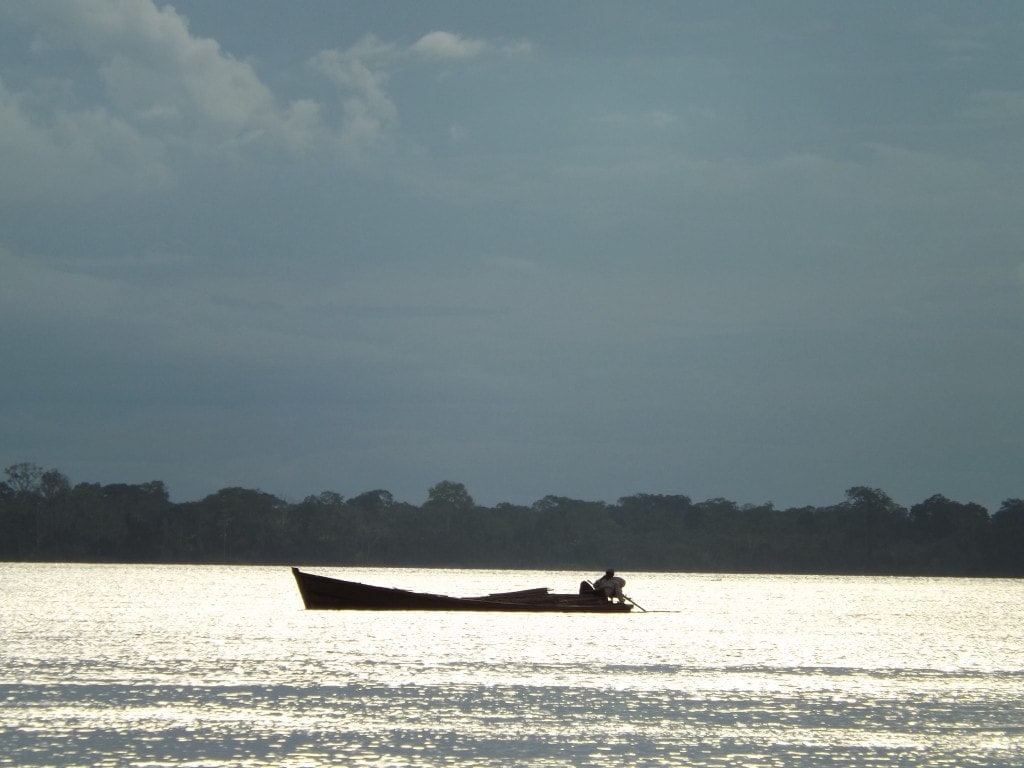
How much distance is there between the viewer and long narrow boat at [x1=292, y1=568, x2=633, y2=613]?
7069cm

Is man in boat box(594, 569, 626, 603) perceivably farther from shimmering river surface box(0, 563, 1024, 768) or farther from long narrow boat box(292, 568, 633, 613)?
shimmering river surface box(0, 563, 1024, 768)

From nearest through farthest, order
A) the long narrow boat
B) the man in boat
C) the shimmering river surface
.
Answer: the shimmering river surface → the long narrow boat → the man in boat

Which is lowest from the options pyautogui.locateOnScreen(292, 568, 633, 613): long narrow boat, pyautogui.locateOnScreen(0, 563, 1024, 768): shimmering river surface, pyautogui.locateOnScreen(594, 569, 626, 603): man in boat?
pyautogui.locateOnScreen(0, 563, 1024, 768): shimmering river surface

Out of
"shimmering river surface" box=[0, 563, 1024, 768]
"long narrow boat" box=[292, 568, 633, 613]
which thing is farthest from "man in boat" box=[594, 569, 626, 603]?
"shimmering river surface" box=[0, 563, 1024, 768]

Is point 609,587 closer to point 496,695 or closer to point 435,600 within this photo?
point 435,600

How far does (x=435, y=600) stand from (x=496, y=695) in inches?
1182

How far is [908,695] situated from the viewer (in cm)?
4438

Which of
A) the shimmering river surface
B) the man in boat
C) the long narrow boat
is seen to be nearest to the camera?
the shimmering river surface

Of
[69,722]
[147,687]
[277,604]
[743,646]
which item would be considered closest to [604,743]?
[69,722]

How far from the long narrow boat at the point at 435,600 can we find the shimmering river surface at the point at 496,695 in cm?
161

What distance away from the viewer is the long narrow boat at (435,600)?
70688 mm

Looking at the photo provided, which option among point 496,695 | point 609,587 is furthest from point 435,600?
point 496,695

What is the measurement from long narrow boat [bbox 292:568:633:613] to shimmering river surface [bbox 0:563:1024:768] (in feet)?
5.27

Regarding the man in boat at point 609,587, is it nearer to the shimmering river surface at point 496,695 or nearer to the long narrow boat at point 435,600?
the long narrow boat at point 435,600
